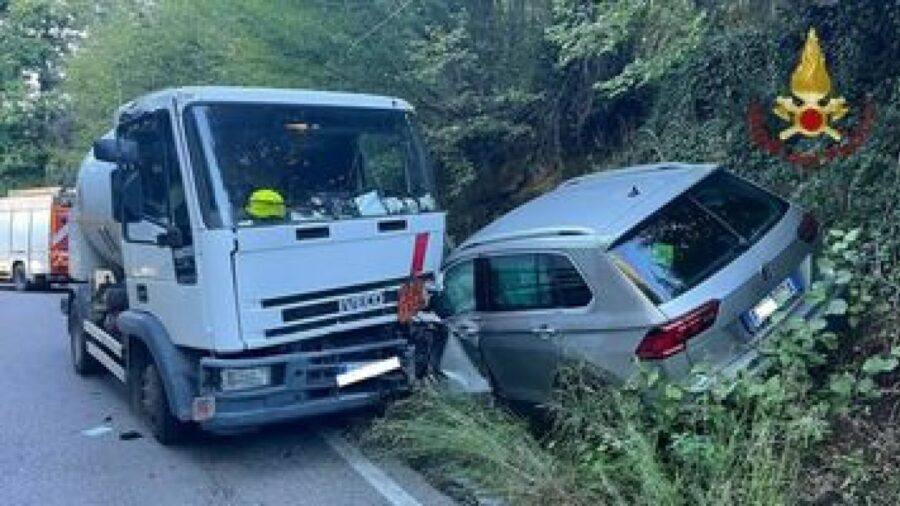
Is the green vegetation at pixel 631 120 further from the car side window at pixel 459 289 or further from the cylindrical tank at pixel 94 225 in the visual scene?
the cylindrical tank at pixel 94 225

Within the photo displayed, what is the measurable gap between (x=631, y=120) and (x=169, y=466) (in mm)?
8103

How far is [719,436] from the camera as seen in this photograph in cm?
505

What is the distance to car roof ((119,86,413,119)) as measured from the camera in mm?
6957

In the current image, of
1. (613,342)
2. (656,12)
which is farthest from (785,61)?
(613,342)

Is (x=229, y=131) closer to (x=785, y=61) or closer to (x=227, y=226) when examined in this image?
(x=227, y=226)

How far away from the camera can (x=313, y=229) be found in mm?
7059

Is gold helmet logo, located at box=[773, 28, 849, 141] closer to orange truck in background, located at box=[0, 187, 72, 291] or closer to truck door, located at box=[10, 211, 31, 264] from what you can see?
orange truck in background, located at box=[0, 187, 72, 291]

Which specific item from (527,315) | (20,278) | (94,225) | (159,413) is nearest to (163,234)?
(159,413)

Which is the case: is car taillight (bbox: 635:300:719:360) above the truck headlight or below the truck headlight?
Answer: above

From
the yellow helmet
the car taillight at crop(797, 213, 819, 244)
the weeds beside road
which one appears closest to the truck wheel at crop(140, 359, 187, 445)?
the yellow helmet

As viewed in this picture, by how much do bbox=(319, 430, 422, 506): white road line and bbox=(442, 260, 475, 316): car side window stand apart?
1.25 m

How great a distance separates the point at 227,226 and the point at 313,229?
636mm

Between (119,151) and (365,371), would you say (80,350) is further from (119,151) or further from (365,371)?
(365,371)

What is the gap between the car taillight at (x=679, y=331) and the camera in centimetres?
559
